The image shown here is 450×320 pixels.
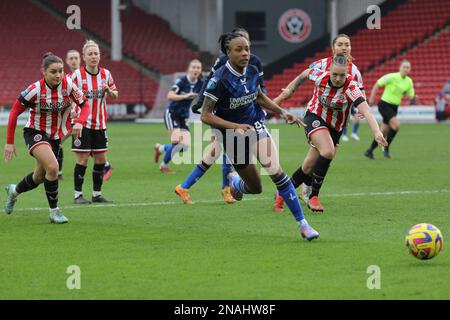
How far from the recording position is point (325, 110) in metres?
12.4

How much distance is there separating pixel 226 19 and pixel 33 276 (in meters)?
42.5

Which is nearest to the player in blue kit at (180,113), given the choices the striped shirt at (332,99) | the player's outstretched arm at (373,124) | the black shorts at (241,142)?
the striped shirt at (332,99)

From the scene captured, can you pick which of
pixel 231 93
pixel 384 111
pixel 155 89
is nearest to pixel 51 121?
pixel 231 93

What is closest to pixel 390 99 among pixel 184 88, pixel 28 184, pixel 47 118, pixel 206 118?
pixel 184 88

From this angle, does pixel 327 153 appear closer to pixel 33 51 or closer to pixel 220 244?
pixel 220 244

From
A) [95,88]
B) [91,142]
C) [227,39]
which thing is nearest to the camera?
[227,39]

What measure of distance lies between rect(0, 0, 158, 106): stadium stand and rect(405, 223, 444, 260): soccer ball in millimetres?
36310

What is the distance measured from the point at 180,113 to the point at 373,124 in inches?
339

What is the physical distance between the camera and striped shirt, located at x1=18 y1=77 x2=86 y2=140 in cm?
1130

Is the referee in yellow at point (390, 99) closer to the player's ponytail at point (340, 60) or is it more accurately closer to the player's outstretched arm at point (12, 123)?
the player's ponytail at point (340, 60)

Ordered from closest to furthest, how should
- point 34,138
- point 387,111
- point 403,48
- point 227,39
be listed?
point 227,39 < point 34,138 < point 387,111 < point 403,48

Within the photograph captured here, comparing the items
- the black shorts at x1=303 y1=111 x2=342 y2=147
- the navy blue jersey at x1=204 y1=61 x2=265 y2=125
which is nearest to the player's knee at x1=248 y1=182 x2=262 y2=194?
the navy blue jersey at x1=204 y1=61 x2=265 y2=125

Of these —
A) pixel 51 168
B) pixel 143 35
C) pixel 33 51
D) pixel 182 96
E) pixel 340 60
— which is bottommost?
pixel 51 168
